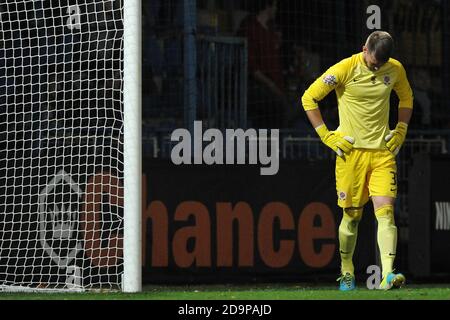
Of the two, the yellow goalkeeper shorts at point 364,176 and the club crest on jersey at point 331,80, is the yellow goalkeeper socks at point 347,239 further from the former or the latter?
the club crest on jersey at point 331,80

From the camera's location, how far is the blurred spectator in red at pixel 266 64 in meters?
12.7

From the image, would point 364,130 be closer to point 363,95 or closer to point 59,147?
point 363,95

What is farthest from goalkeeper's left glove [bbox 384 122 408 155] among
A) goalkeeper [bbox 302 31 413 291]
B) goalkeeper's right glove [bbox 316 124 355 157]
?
goalkeeper's right glove [bbox 316 124 355 157]

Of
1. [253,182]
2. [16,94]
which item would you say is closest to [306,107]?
[253,182]

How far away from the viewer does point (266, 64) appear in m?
12.8

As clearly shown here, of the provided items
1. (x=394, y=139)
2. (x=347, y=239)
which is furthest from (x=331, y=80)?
(x=347, y=239)

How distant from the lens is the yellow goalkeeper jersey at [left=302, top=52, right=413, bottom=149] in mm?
9617

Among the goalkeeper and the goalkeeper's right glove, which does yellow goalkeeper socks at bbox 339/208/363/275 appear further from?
the goalkeeper's right glove

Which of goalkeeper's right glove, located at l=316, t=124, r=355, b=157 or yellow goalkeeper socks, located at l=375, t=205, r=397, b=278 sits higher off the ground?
goalkeeper's right glove, located at l=316, t=124, r=355, b=157

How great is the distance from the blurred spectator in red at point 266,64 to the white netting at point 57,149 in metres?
2.07

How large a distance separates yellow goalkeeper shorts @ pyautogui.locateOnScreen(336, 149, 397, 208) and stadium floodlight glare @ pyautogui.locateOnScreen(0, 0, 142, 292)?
78.9 inches

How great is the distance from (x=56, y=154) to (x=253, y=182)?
1849 millimetres

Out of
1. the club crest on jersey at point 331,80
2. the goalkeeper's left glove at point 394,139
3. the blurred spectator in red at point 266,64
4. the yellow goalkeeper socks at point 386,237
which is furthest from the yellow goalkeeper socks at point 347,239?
the blurred spectator in red at point 266,64

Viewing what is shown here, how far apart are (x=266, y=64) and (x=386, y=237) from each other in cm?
384
